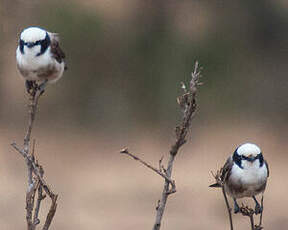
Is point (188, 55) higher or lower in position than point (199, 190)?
higher

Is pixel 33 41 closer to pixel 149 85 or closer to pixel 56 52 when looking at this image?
pixel 56 52

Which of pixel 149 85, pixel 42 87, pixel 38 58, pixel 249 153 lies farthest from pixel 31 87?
pixel 149 85

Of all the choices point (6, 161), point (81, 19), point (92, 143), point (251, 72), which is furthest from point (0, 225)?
point (251, 72)

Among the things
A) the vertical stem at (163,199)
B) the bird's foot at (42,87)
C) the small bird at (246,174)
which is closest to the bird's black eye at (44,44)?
the bird's foot at (42,87)

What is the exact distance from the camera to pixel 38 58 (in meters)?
5.28

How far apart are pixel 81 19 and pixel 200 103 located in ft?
6.50

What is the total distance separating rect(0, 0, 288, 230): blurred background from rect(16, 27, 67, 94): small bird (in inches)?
284

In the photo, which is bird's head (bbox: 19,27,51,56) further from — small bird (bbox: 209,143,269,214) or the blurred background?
the blurred background

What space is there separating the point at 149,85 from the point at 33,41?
8218 mm

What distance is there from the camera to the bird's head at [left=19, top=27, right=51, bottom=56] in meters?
5.15

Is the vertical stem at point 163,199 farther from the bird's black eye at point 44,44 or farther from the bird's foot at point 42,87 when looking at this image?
the bird's black eye at point 44,44

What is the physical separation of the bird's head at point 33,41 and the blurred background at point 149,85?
7.32 m

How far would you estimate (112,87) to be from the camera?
44.3 feet

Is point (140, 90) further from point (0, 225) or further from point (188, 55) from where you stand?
point (0, 225)
